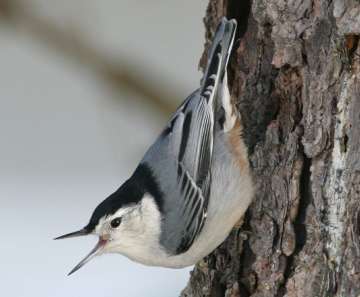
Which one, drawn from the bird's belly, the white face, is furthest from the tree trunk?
the white face

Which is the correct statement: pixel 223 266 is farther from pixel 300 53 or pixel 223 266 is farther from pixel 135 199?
pixel 300 53

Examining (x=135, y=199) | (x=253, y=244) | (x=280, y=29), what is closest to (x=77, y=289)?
(x=135, y=199)

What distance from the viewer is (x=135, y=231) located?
2420 millimetres

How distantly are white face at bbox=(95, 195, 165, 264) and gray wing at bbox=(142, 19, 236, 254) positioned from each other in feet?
0.10

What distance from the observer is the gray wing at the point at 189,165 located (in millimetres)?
2330

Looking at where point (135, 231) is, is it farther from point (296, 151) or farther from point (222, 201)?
point (296, 151)

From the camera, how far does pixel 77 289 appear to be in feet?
10.7

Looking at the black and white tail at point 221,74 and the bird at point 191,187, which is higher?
the black and white tail at point 221,74

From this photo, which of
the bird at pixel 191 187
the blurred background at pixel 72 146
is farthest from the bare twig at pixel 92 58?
the bird at pixel 191 187

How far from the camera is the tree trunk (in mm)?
1992

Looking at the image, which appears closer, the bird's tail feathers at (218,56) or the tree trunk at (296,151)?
the tree trunk at (296,151)

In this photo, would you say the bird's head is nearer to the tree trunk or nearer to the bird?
the bird

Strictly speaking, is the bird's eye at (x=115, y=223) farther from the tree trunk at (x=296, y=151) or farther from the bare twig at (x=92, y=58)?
the bare twig at (x=92, y=58)

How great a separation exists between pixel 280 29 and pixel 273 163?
1.05ft
